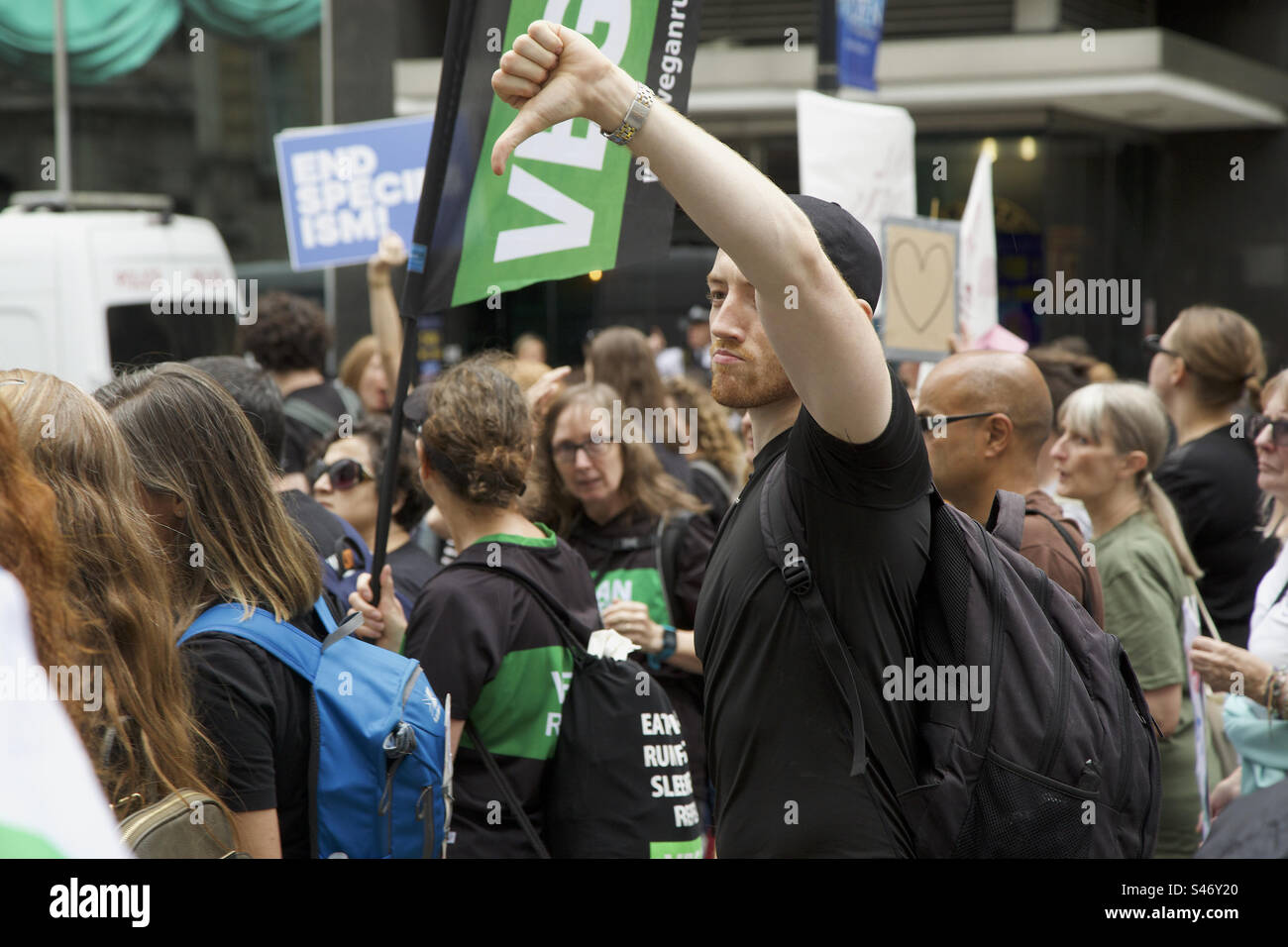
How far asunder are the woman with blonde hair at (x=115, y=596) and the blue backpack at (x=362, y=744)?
26cm

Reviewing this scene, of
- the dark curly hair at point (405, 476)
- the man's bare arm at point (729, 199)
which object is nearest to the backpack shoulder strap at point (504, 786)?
the dark curly hair at point (405, 476)

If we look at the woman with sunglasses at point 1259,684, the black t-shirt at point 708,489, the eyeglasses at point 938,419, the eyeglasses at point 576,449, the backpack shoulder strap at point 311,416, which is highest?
the eyeglasses at point 938,419

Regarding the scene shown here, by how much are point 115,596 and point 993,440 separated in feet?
6.54

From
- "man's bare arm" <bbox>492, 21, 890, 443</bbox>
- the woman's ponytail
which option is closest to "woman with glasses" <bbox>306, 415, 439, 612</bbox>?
the woman's ponytail

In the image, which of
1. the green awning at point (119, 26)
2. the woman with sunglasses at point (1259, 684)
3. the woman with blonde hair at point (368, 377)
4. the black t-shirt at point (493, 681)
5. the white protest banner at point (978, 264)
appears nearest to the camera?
the black t-shirt at point (493, 681)

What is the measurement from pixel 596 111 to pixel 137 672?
1.07 metres

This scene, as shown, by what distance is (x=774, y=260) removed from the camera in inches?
68.2

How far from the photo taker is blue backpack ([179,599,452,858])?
8.04 ft

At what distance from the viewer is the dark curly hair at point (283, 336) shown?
5855mm

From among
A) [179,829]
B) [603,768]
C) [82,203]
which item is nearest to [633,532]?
[603,768]

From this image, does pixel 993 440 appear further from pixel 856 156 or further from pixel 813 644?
pixel 856 156

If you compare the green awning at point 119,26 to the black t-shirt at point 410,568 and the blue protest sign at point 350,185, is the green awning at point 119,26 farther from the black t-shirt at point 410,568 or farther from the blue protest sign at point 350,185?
the black t-shirt at point 410,568
